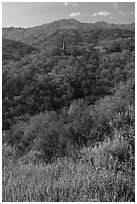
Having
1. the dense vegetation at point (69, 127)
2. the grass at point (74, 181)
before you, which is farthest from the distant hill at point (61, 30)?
the grass at point (74, 181)

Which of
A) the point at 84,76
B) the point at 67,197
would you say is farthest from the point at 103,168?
the point at 84,76

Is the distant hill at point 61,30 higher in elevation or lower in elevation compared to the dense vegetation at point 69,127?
higher

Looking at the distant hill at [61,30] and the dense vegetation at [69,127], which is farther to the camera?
the distant hill at [61,30]

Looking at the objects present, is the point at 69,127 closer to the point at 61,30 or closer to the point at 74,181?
the point at 74,181

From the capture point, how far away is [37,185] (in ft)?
9.75

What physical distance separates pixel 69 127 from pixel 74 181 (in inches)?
95.5

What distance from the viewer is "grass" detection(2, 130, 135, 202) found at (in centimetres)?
282

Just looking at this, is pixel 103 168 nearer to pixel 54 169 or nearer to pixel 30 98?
pixel 54 169

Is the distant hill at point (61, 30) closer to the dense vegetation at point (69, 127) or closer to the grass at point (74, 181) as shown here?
the dense vegetation at point (69, 127)

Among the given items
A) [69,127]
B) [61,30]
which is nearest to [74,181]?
[69,127]

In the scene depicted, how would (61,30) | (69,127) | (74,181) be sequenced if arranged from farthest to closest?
(61,30) < (69,127) < (74,181)

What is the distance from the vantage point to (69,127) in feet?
17.8

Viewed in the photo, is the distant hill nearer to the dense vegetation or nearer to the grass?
the dense vegetation

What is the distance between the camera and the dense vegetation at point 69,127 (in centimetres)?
296
